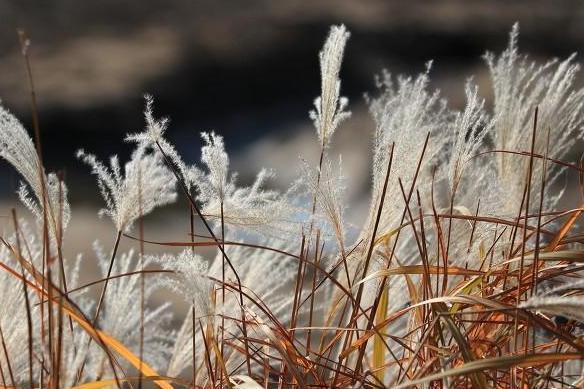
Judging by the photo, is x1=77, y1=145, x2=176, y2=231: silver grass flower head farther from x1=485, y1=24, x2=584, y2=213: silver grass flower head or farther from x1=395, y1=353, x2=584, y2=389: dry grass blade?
x1=485, y1=24, x2=584, y2=213: silver grass flower head

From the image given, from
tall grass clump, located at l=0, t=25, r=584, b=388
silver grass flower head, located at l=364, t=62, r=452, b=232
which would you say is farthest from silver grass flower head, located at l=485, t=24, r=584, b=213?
silver grass flower head, located at l=364, t=62, r=452, b=232

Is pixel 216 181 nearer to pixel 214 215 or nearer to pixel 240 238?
pixel 214 215

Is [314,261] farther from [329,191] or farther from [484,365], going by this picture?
[484,365]

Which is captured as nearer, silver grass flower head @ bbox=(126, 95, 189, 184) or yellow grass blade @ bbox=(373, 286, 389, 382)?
silver grass flower head @ bbox=(126, 95, 189, 184)

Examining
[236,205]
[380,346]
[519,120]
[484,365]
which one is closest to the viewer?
[484,365]

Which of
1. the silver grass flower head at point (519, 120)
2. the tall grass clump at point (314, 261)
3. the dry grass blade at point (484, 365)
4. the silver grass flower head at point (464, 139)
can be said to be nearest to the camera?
the dry grass blade at point (484, 365)

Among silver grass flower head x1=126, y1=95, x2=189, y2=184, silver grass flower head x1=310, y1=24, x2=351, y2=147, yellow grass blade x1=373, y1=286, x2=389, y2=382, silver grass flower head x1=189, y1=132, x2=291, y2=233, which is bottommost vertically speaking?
yellow grass blade x1=373, y1=286, x2=389, y2=382

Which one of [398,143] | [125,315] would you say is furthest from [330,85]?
[125,315]

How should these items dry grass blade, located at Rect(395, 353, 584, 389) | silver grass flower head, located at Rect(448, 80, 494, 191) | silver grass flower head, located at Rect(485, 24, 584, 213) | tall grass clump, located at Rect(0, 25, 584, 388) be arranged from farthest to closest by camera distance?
silver grass flower head, located at Rect(485, 24, 584, 213), silver grass flower head, located at Rect(448, 80, 494, 191), tall grass clump, located at Rect(0, 25, 584, 388), dry grass blade, located at Rect(395, 353, 584, 389)

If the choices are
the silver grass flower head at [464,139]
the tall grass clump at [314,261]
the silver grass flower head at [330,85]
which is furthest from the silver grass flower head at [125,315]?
the silver grass flower head at [464,139]

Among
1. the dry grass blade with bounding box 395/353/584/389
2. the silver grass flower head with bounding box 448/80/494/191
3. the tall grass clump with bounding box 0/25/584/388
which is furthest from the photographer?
the silver grass flower head with bounding box 448/80/494/191

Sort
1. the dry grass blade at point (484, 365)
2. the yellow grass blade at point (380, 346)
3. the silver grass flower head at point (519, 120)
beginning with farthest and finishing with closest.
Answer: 1. the silver grass flower head at point (519, 120)
2. the yellow grass blade at point (380, 346)
3. the dry grass blade at point (484, 365)

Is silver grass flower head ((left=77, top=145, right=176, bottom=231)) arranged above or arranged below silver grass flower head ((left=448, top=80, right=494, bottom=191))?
below

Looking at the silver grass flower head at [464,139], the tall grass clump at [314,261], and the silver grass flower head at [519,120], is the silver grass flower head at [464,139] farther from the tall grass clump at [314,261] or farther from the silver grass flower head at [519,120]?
the silver grass flower head at [519,120]
